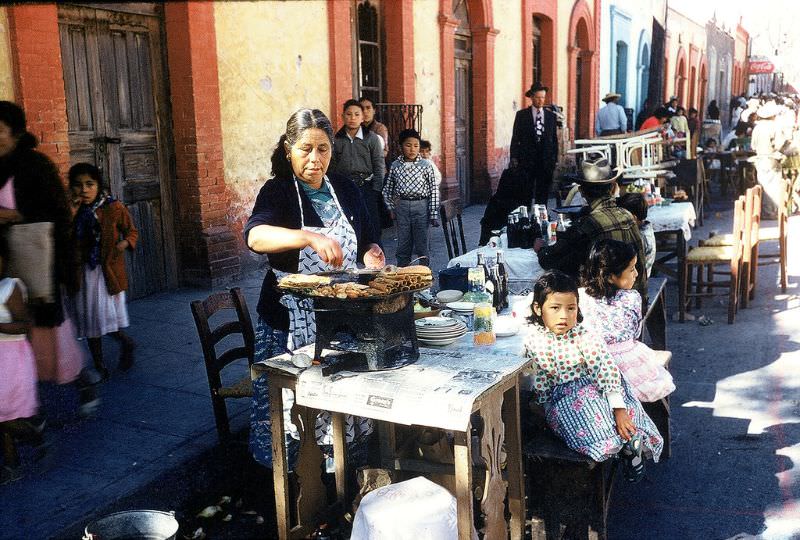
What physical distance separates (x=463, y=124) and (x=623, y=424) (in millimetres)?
11773

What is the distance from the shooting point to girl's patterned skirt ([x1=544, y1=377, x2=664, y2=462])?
11.1 ft

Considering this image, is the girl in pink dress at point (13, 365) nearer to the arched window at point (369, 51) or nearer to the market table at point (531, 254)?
the market table at point (531, 254)

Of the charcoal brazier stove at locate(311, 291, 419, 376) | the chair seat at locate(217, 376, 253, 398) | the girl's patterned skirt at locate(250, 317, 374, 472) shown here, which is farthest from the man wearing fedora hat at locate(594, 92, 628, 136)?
the charcoal brazier stove at locate(311, 291, 419, 376)

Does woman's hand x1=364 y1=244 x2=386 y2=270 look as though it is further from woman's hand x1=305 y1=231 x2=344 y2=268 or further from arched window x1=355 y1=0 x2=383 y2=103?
arched window x1=355 y1=0 x2=383 y2=103

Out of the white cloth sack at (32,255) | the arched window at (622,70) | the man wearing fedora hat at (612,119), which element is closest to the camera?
the white cloth sack at (32,255)

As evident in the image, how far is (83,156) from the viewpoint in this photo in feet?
23.0

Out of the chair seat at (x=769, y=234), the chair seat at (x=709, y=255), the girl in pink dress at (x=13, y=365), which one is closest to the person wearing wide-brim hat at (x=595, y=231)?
the chair seat at (x=709, y=255)

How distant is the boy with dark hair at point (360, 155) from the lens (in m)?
8.71

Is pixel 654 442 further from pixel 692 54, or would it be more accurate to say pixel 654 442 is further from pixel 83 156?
pixel 692 54

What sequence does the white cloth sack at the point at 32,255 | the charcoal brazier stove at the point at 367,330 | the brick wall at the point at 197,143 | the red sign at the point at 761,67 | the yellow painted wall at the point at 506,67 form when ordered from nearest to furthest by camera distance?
the charcoal brazier stove at the point at 367,330 < the white cloth sack at the point at 32,255 < the brick wall at the point at 197,143 < the yellow painted wall at the point at 506,67 < the red sign at the point at 761,67

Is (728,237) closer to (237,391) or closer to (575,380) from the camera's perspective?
(575,380)

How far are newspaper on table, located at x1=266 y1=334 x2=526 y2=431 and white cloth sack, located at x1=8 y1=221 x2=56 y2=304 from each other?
1612 mm

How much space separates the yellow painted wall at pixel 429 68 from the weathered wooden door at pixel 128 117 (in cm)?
527

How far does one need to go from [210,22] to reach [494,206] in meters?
3.45
